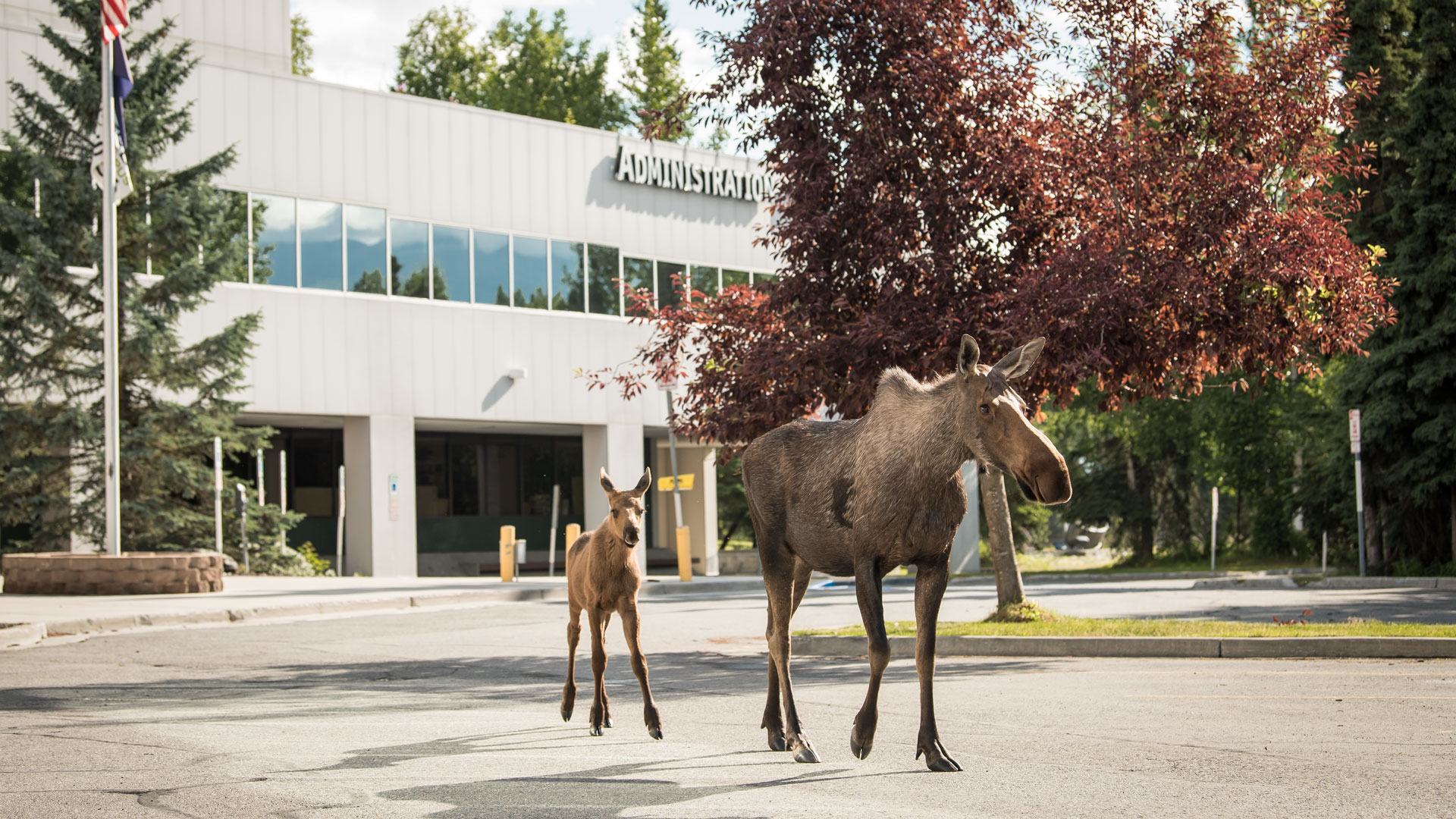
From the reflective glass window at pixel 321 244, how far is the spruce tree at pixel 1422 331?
2139 cm

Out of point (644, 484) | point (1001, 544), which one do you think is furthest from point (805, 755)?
point (1001, 544)

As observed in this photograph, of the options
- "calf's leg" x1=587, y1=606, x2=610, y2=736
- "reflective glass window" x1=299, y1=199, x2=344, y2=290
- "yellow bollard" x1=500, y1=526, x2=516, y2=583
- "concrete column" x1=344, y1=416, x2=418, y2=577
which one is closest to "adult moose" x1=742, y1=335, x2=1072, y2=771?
"calf's leg" x1=587, y1=606, x2=610, y2=736

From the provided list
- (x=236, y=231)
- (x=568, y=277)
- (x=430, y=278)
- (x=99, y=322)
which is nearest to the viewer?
(x=99, y=322)

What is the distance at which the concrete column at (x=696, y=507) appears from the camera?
1640 inches

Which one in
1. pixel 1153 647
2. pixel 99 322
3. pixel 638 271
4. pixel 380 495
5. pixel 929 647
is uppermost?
pixel 638 271

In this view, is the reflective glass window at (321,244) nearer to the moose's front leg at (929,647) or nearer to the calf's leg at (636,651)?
the calf's leg at (636,651)

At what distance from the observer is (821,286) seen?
15.0 meters

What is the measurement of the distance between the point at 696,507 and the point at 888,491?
118 feet

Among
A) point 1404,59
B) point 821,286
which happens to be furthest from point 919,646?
point 1404,59

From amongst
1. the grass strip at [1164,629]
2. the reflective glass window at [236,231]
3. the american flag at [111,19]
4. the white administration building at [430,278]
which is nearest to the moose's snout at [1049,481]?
the grass strip at [1164,629]

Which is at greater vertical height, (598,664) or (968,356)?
(968,356)

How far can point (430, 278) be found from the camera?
35062mm

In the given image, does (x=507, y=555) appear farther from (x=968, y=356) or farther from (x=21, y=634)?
(x=968, y=356)

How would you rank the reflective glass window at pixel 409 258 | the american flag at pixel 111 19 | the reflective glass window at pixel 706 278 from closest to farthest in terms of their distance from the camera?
the american flag at pixel 111 19 < the reflective glass window at pixel 409 258 < the reflective glass window at pixel 706 278
